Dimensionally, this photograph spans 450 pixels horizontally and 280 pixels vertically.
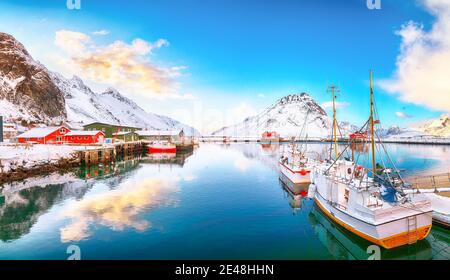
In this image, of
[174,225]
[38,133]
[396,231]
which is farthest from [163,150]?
[396,231]

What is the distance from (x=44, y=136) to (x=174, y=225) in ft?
186

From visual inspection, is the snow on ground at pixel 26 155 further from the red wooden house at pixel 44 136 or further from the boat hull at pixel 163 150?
the boat hull at pixel 163 150

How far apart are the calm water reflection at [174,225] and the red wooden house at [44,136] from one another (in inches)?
1336

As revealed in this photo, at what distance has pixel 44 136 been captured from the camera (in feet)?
200

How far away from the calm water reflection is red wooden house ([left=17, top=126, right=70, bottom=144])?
33932mm

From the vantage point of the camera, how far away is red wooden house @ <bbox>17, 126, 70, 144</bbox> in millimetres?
60312

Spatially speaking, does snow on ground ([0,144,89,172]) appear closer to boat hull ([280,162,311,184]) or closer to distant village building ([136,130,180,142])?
boat hull ([280,162,311,184])

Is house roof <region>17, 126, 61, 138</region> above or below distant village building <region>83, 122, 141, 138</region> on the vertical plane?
below

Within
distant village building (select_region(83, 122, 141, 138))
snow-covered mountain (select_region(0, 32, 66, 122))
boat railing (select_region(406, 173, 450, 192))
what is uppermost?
snow-covered mountain (select_region(0, 32, 66, 122))

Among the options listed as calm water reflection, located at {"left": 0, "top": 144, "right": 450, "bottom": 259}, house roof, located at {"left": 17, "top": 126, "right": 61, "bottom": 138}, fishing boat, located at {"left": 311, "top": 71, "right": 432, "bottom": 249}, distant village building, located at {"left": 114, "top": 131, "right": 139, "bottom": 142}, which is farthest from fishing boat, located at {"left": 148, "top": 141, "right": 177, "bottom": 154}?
fishing boat, located at {"left": 311, "top": 71, "right": 432, "bottom": 249}

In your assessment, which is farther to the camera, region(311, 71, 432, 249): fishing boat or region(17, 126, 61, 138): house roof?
region(17, 126, 61, 138): house roof

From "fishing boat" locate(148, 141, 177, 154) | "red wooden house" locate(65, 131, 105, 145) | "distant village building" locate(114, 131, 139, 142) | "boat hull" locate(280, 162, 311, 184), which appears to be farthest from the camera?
"distant village building" locate(114, 131, 139, 142)

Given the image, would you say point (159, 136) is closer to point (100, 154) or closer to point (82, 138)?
point (82, 138)
